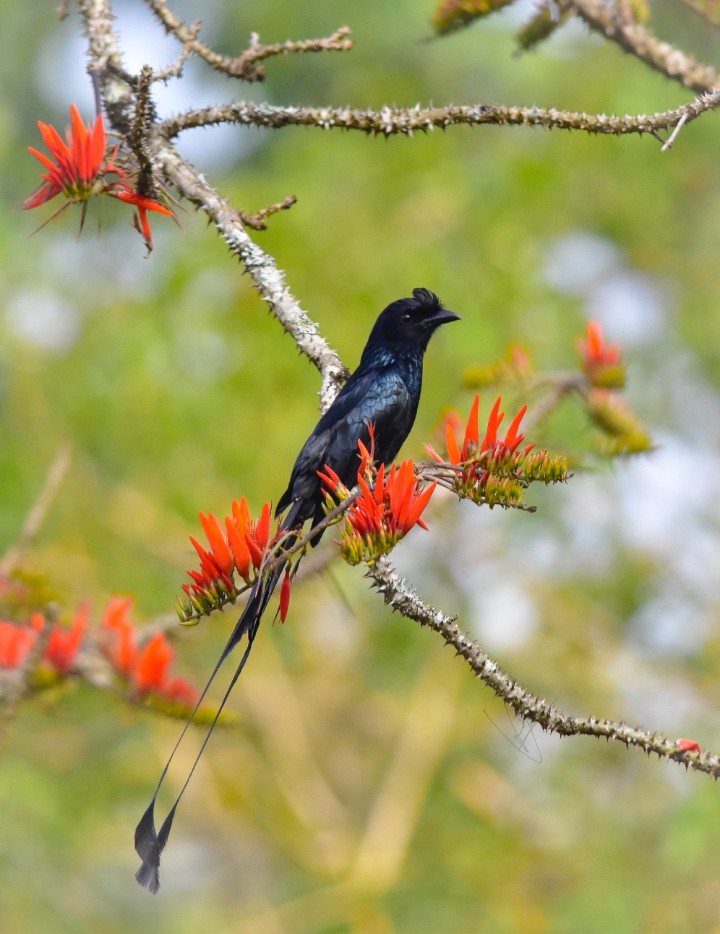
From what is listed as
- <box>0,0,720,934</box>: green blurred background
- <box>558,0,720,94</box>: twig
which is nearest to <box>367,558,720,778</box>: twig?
<box>558,0,720,94</box>: twig

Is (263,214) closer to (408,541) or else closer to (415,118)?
(415,118)

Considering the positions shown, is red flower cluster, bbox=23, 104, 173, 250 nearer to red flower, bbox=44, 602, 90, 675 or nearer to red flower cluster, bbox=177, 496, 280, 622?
red flower cluster, bbox=177, 496, 280, 622

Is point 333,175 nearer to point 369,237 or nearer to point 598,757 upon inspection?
point 369,237

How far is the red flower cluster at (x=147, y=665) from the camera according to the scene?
3.18 m

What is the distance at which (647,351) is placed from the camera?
9.81m

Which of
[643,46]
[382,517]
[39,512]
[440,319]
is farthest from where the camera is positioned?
[440,319]

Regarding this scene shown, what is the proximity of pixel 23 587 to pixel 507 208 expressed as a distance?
5672 mm

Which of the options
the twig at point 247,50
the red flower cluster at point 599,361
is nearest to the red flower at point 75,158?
the twig at point 247,50

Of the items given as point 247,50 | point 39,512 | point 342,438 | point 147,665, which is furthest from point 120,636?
point 247,50

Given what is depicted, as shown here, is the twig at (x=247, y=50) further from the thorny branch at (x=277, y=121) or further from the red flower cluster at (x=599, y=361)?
the red flower cluster at (x=599, y=361)

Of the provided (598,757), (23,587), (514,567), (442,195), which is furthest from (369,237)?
(23,587)

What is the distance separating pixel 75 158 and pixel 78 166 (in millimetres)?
17

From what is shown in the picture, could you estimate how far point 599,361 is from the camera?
3.64m

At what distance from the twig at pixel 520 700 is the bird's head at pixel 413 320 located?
1.77 meters
